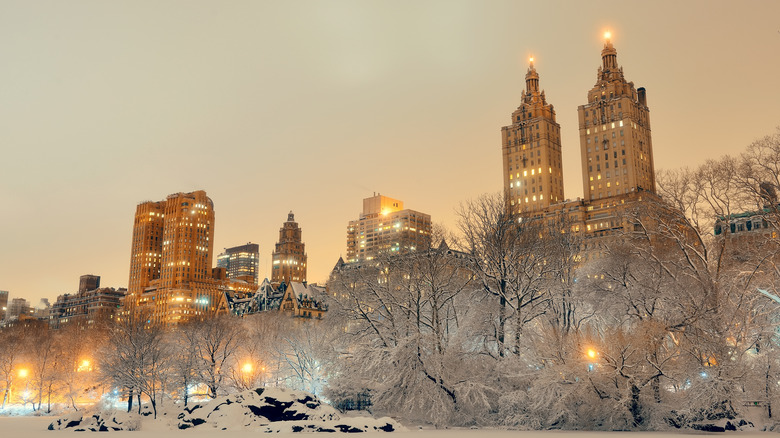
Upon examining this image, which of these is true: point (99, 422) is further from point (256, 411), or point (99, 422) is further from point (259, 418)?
point (259, 418)

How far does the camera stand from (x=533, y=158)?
17525cm

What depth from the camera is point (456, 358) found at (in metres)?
44.5

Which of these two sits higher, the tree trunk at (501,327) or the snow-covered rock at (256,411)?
the tree trunk at (501,327)

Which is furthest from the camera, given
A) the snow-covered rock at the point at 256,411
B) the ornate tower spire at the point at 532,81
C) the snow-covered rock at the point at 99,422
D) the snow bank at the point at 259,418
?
the ornate tower spire at the point at 532,81

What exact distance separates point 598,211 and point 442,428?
125 meters

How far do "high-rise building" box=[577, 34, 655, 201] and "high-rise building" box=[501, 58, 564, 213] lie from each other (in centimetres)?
1006

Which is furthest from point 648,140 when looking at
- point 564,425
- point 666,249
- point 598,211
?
point 564,425

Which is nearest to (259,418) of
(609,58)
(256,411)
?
(256,411)

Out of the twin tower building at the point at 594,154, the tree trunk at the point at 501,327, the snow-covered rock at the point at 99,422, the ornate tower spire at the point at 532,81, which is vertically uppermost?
the ornate tower spire at the point at 532,81

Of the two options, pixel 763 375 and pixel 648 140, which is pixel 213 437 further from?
pixel 648 140

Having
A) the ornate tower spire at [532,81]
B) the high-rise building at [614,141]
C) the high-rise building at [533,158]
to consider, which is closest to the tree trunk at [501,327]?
the high-rise building at [614,141]

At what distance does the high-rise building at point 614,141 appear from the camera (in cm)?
15912

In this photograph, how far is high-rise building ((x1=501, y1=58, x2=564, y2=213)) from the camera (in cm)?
17112

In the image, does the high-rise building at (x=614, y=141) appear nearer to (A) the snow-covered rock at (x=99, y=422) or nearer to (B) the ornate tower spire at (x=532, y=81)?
(B) the ornate tower spire at (x=532, y=81)
